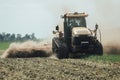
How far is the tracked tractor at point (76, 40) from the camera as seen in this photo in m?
35.8

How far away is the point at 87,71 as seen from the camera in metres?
23.3

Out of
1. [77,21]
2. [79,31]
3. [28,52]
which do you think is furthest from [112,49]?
[28,52]

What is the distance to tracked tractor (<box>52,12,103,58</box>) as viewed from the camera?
3584 cm

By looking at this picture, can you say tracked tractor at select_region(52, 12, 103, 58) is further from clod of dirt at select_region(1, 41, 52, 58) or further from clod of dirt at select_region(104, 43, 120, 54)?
clod of dirt at select_region(104, 43, 120, 54)

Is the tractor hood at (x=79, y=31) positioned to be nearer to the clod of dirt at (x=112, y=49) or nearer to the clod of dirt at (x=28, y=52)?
the clod of dirt at (x=28, y=52)

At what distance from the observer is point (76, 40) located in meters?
36.1

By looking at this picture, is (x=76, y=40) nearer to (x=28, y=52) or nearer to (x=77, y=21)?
(x=77, y=21)

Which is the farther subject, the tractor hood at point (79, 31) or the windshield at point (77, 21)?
the windshield at point (77, 21)

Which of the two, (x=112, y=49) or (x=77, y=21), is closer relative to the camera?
(x=77, y=21)

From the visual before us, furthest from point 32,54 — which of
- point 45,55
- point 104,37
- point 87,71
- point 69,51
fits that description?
point 87,71

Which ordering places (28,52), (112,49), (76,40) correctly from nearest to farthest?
(76,40) → (28,52) → (112,49)

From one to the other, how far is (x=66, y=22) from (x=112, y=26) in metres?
15.7

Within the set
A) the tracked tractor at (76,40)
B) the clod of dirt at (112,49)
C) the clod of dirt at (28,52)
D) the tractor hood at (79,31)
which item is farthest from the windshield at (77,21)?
the clod of dirt at (112,49)

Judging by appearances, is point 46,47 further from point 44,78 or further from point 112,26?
point 44,78
